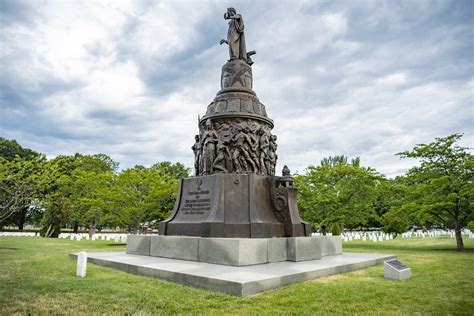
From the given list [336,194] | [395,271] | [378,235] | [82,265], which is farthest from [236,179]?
[378,235]

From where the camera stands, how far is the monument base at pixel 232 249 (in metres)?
8.38

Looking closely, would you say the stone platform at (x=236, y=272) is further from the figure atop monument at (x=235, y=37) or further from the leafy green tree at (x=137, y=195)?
the leafy green tree at (x=137, y=195)

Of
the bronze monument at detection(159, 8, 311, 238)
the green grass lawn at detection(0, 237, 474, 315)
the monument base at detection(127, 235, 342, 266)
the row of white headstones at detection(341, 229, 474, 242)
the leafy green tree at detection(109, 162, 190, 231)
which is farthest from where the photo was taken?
the row of white headstones at detection(341, 229, 474, 242)

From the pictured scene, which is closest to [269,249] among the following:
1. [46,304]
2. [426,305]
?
[426,305]

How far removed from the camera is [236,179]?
1039 cm

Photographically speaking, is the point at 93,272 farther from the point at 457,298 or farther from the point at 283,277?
the point at 457,298

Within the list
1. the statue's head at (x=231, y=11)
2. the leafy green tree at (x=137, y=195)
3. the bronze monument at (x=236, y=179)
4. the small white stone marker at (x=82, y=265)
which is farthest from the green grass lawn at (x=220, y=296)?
the leafy green tree at (x=137, y=195)

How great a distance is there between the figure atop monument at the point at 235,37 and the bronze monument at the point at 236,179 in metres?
0.05

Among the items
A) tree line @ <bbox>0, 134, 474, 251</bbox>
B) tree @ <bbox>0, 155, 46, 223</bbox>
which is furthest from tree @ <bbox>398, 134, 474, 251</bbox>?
tree @ <bbox>0, 155, 46, 223</bbox>

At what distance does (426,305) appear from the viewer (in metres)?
5.50

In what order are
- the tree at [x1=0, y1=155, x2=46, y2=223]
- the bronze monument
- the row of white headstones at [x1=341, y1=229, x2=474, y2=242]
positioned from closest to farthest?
1. the bronze monument
2. the tree at [x1=0, y1=155, x2=46, y2=223]
3. the row of white headstones at [x1=341, y1=229, x2=474, y2=242]

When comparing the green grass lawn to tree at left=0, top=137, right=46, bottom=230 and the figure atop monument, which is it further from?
tree at left=0, top=137, right=46, bottom=230

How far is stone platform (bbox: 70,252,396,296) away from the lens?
619 cm

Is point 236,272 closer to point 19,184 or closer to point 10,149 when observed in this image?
point 19,184
